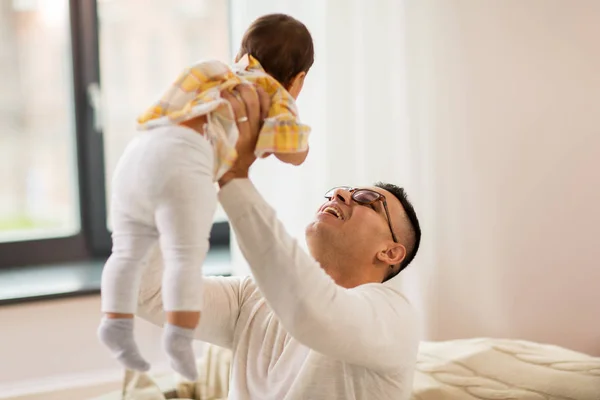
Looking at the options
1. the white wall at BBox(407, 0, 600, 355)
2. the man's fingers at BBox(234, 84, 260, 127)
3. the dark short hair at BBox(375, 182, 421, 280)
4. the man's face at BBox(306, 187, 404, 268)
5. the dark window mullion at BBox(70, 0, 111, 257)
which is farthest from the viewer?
the dark window mullion at BBox(70, 0, 111, 257)

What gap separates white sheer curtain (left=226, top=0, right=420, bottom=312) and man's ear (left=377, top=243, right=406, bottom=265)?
0.87 metres

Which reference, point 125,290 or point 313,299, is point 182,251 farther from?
point 313,299

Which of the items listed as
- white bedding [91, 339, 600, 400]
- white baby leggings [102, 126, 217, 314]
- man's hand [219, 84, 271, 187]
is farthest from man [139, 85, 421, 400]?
white bedding [91, 339, 600, 400]

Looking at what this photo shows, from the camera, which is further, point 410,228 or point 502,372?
point 502,372

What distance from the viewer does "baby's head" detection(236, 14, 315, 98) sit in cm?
109

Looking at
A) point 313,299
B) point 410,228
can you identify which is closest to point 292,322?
point 313,299

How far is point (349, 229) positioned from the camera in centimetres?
159

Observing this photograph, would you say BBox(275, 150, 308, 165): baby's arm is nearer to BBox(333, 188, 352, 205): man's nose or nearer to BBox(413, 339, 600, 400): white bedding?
BBox(333, 188, 352, 205): man's nose

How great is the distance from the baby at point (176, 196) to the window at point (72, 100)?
6.62 feet

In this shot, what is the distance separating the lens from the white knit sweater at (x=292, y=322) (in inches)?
42.5

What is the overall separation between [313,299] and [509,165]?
1545 millimetres

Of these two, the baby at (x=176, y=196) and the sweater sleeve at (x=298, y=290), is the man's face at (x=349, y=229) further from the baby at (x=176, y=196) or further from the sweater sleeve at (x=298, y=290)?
A: the baby at (x=176, y=196)

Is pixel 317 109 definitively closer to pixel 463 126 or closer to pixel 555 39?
pixel 463 126

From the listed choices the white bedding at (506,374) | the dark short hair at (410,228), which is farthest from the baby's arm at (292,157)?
the white bedding at (506,374)
